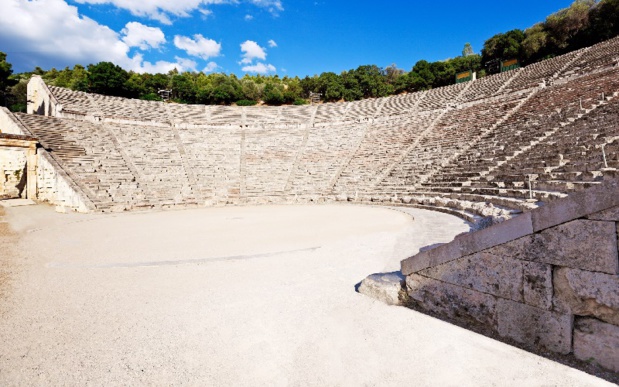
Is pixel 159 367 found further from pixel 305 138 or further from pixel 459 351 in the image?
pixel 305 138

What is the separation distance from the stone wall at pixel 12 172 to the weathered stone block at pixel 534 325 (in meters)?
25.9

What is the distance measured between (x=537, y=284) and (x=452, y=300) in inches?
34.9

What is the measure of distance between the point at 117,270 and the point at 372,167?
61.1ft

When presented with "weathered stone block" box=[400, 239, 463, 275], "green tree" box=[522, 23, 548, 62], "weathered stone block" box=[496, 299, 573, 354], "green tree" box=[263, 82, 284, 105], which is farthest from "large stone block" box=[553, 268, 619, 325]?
"green tree" box=[522, 23, 548, 62]

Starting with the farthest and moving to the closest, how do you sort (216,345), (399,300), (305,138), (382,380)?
(305,138) → (399,300) → (216,345) → (382,380)

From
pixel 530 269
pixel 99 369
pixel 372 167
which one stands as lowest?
pixel 99 369

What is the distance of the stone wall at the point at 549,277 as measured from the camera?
244 centimetres

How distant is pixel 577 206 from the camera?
254cm

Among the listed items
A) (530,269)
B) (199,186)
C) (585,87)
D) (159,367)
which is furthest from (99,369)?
(585,87)

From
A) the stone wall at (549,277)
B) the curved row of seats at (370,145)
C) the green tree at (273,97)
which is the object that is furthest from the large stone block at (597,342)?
the green tree at (273,97)

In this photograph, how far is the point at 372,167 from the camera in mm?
21938

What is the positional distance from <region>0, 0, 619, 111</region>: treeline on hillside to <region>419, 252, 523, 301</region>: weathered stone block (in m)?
49.1

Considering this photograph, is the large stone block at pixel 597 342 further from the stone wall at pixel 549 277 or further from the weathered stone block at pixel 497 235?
the weathered stone block at pixel 497 235

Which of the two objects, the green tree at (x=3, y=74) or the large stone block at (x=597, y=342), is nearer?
the large stone block at (x=597, y=342)
